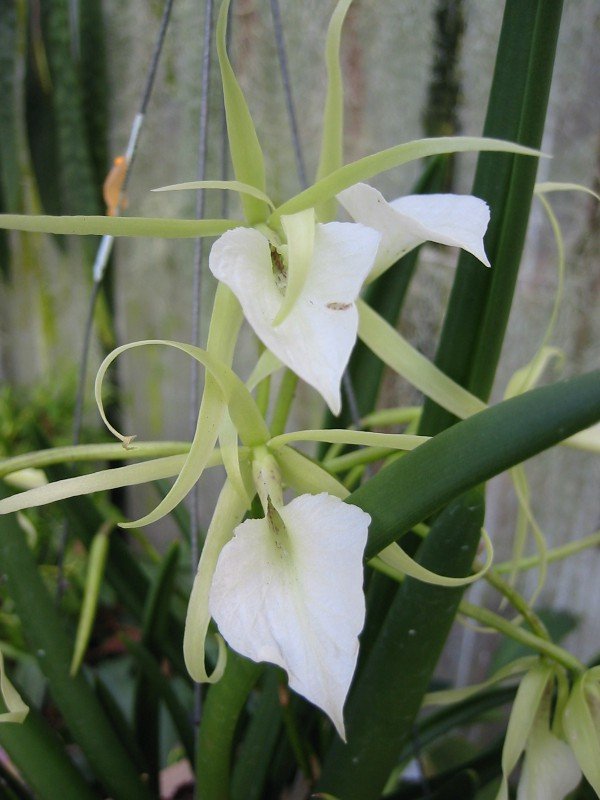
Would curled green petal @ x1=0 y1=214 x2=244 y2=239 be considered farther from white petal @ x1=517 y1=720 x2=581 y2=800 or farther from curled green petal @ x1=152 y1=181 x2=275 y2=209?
white petal @ x1=517 y1=720 x2=581 y2=800

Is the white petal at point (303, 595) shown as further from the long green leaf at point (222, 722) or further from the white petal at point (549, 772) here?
the white petal at point (549, 772)

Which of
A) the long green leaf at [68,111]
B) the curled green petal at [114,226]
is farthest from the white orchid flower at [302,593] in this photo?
the long green leaf at [68,111]

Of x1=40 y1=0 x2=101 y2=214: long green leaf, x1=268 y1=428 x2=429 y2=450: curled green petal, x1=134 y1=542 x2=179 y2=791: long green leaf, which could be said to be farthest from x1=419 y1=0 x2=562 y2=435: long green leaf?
x1=40 y1=0 x2=101 y2=214: long green leaf

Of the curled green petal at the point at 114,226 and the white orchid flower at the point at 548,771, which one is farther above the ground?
the curled green petal at the point at 114,226

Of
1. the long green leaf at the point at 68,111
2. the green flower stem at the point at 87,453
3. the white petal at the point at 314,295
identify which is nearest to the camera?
the white petal at the point at 314,295

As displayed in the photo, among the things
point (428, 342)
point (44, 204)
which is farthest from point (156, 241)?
point (428, 342)

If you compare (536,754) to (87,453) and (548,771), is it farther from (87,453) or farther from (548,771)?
(87,453)

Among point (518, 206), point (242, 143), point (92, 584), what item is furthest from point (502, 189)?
point (92, 584)
